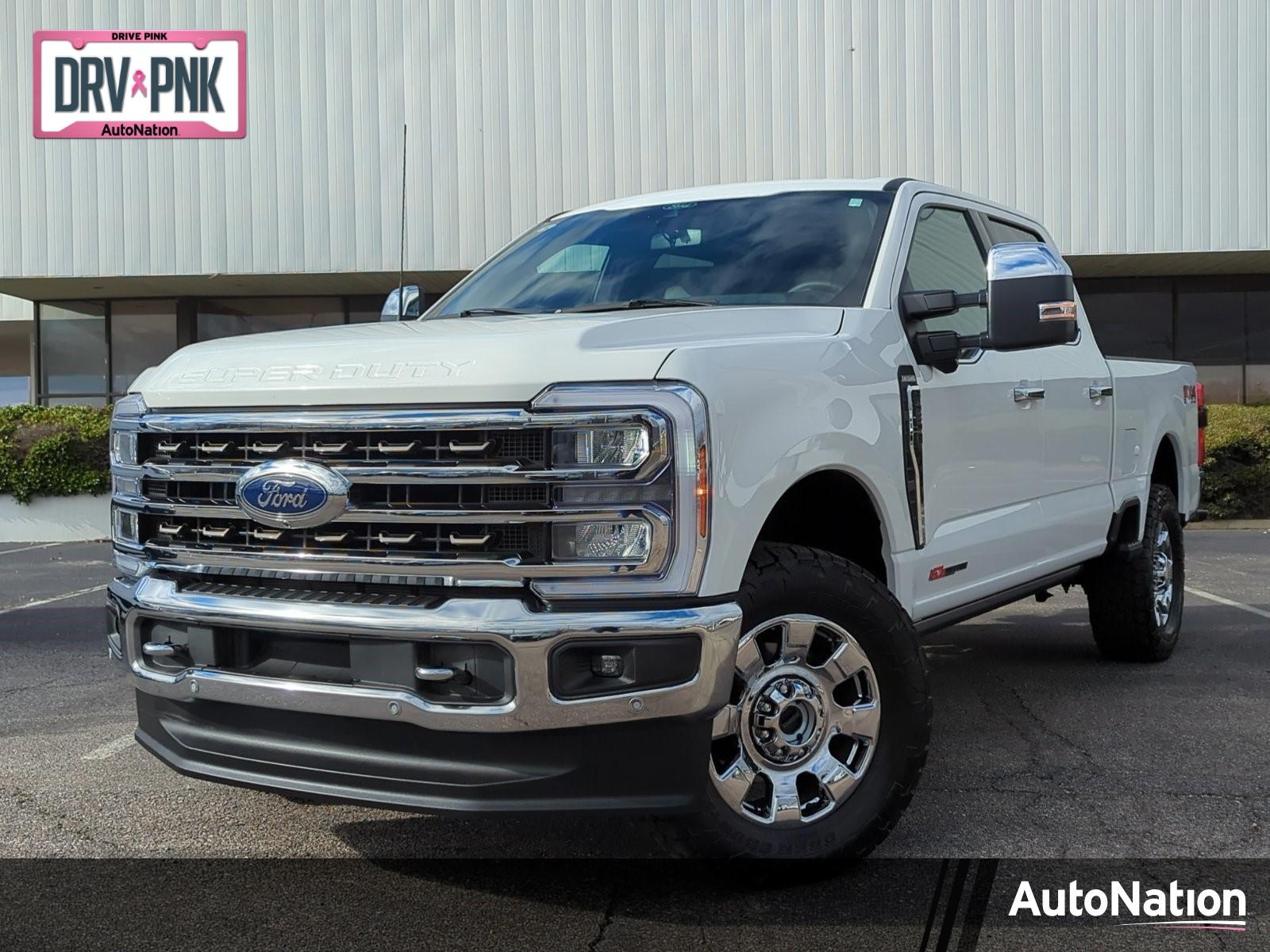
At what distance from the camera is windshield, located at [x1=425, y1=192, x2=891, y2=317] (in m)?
4.18

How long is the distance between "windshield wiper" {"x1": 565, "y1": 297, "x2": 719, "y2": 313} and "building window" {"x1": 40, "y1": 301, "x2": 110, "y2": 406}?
1875 centimetres

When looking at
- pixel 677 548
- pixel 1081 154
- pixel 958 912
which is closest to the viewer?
pixel 677 548

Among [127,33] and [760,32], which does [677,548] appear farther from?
[127,33]

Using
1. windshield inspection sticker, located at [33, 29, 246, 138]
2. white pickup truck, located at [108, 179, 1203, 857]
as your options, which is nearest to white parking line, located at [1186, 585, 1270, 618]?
white pickup truck, located at [108, 179, 1203, 857]

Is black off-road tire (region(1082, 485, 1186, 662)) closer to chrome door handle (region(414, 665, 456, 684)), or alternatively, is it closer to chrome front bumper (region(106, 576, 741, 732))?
chrome front bumper (region(106, 576, 741, 732))

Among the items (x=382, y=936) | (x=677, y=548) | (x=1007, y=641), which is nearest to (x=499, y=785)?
(x=382, y=936)

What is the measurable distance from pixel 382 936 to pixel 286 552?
946mm

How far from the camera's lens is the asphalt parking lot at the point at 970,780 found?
3.74 meters

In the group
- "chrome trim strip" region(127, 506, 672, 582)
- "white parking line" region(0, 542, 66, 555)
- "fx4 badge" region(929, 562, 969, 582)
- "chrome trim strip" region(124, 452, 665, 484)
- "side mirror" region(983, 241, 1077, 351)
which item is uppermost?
"side mirror" region(983, 241, 1077, 351)

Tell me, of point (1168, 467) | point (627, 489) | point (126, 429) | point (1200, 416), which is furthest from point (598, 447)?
point (1200, 416)

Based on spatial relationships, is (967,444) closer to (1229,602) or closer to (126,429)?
(126,429)

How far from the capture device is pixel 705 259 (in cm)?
440

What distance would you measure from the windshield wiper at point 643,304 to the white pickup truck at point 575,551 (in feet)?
0.12

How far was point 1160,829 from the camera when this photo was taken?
12.5 feet
